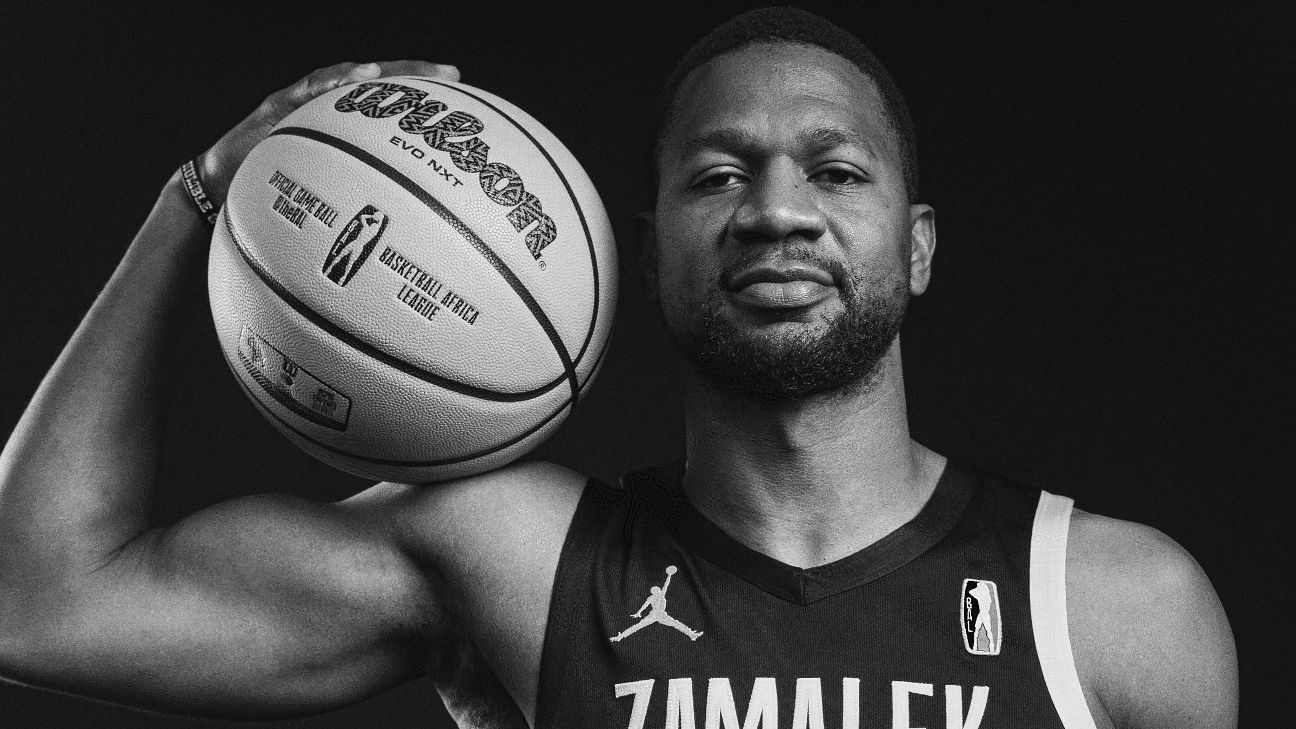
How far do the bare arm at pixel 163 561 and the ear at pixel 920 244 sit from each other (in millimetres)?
726

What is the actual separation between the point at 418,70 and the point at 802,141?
508 mm

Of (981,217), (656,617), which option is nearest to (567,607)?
(656,617)

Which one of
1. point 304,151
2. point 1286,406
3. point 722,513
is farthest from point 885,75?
point 1286,406

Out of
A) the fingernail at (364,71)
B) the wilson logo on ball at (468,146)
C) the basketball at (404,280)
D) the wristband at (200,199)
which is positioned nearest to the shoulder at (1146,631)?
the basketball at (404,280)

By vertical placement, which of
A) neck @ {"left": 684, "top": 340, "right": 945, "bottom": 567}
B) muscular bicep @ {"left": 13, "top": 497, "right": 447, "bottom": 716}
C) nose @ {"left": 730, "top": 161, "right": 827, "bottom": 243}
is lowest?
muscular bicep @ {"left": 13, "top": 497, "right": 447, "bottom": 716}

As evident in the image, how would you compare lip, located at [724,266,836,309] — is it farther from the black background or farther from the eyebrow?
the black background

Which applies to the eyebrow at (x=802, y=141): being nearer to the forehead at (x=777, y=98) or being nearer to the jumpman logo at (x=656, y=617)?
the forehead at (x=777, y=98)

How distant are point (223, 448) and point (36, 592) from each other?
1.32 metres

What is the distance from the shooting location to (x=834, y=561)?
193cm

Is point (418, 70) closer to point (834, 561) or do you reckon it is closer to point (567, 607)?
point (567, 607)

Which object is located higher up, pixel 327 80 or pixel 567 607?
pixel 327 80

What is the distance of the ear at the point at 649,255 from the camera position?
2.12 m

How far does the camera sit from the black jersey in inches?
70.7

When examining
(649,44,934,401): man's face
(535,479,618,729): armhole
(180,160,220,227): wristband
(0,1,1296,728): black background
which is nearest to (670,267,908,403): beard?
(649,44,934,401): man's face
